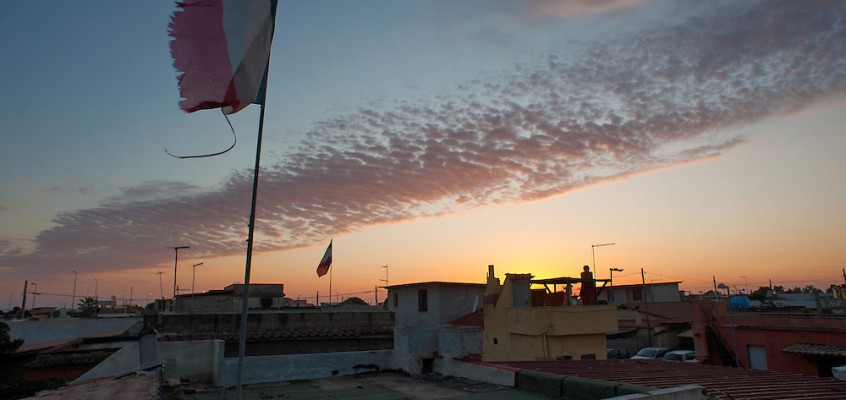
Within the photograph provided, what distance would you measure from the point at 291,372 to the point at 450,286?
1498 centimetres

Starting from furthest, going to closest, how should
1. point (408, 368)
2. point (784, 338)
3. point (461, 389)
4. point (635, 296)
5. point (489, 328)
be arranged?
1. point (635, 296)
2. point (784, 338)
3. point (489, 328)
4. point (408, 368)
5. point (461, 389)

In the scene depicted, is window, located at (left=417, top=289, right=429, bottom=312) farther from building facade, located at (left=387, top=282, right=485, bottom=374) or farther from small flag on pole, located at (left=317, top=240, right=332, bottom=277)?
small flag on pole, located at (left=317, top=240, right=332, bottom=277)

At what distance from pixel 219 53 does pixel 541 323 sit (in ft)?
60.7

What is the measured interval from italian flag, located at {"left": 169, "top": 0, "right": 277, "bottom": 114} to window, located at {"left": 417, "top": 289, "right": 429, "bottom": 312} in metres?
25.6

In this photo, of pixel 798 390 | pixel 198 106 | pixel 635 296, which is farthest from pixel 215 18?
pixel 635 296

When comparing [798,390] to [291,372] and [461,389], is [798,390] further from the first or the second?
[291,372]

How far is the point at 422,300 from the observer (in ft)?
104

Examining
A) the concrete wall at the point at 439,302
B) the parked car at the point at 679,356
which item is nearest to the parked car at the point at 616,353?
the parked car at the point at 679,356

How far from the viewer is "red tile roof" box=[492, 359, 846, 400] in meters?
9.48

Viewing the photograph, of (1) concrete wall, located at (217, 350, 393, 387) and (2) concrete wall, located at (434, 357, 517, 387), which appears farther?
(1) concrete wall, located at (217, 350, 393, 387)

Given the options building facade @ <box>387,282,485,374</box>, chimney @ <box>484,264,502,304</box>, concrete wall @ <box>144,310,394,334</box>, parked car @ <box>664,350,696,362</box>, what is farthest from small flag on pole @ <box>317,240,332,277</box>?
parked car @ <box>664,350,696,362</box>

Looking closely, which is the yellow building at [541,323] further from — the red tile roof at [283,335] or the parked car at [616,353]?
the parked car at [616,353]

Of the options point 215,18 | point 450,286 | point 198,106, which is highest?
point 215,18

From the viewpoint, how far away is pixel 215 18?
707 cm
